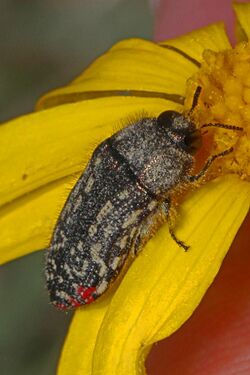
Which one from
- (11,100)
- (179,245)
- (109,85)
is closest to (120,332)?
(179,245)

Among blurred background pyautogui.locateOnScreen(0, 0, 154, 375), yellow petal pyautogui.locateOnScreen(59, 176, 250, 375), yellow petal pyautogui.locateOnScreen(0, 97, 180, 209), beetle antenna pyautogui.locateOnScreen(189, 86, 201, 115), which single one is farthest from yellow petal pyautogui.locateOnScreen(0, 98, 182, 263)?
blurred background pyautogui.locateOnScreen(0, 0, 154, 375)

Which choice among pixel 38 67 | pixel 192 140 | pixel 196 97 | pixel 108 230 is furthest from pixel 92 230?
pixel 38 67

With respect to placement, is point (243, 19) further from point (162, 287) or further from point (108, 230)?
point (162, 287)

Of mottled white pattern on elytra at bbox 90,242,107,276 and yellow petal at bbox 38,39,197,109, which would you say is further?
yellow petal at bbox 38,39,197,109

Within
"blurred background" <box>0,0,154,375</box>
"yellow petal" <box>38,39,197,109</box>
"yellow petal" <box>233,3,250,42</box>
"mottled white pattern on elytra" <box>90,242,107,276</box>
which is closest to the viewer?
"mottled white pattern on elytra" <box>90,242,107,276</box>

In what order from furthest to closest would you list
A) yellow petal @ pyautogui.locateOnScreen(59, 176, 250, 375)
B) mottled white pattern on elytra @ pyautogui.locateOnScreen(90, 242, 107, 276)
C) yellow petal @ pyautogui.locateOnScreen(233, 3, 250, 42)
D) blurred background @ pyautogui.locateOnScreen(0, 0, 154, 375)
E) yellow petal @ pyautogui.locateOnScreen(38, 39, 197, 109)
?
blurred background @ pyautogui.locateOnScreen(0, 0, 154, 375)
yellow petal @ pyautogui.locateOnScreen(38, 39, 197, 109)
yellow petal @ pyautogui.locateOnScreen(233, 3, 250, 42)
mottled white pattern on elytra @ pyautogui.locateOnScreen(90, 242, 107, 276)
yellow petal @ pyautogui.locateOnScreen(59, 176, 250, 375)

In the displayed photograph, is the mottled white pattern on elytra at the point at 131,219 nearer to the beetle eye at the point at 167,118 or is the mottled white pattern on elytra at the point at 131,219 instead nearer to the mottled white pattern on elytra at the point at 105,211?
the mottled white pattern on elytra at the point at 105,211

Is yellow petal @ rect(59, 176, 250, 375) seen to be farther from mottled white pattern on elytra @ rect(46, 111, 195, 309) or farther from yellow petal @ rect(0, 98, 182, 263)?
yellow petal @ rect(0, 98, 182, 263)

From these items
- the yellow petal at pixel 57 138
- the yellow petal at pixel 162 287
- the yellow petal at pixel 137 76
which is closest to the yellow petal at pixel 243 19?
the yellow petal at pixel 137 76
